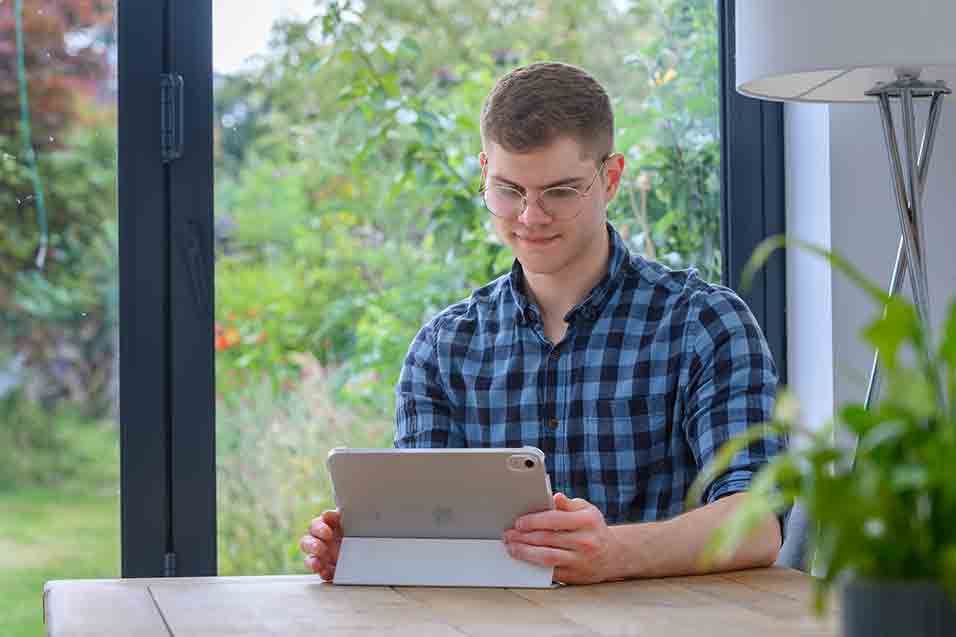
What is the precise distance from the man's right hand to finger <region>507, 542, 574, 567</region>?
0.26m

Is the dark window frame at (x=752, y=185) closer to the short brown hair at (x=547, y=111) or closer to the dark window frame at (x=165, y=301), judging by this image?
the short brown hair at (x=547, y=111)

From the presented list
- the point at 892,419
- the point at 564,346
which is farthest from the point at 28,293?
the point at 892,419

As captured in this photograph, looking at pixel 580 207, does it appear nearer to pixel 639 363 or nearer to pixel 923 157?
pixel 639 363

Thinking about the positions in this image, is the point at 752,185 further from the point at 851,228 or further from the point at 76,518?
the point at 76,518

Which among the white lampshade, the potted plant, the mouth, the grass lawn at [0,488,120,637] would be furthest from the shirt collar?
the potted plant

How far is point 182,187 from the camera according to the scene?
270cm

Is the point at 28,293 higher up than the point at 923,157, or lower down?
lower down

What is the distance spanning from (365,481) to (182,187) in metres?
1.16

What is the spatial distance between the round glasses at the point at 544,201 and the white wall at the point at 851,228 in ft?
3.07

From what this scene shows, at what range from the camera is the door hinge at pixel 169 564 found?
2688 mm

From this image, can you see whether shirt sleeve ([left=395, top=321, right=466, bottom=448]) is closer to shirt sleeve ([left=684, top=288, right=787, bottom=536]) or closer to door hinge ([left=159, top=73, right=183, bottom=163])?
shirt sleeve ([left=684, top=288, right=787, bottom=536])

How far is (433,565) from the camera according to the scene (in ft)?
5.66

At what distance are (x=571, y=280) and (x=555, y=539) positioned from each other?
65 cm

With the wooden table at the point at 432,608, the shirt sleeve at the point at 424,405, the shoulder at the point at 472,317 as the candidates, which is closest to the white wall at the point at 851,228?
the shoulder at the point at 472,317
